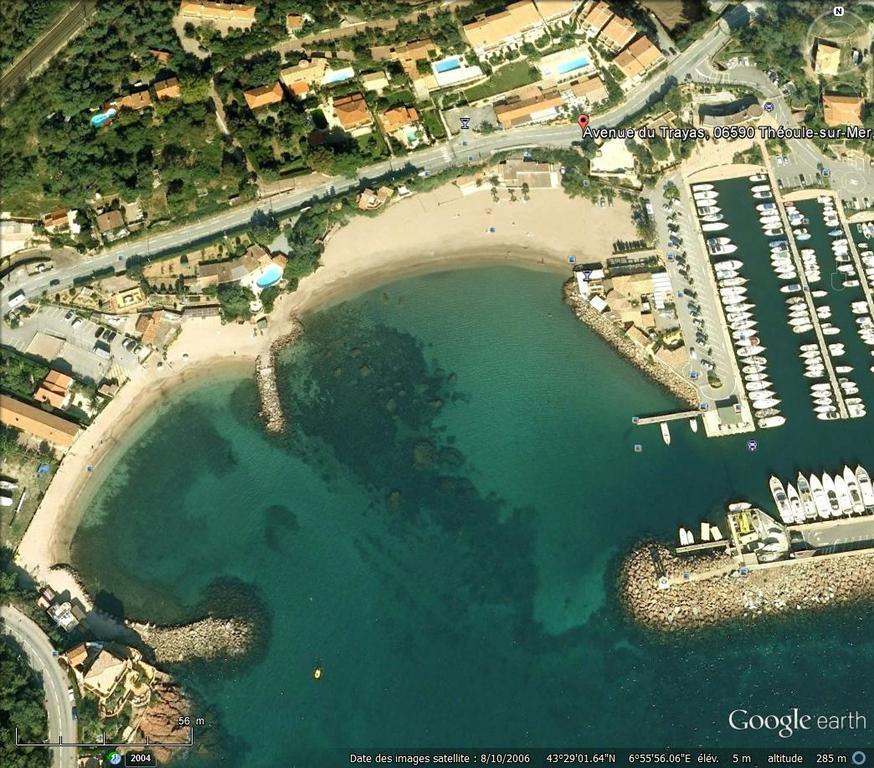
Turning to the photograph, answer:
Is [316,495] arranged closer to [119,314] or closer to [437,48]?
[119,314]

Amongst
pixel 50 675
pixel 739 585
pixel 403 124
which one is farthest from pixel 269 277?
pixel 739 585

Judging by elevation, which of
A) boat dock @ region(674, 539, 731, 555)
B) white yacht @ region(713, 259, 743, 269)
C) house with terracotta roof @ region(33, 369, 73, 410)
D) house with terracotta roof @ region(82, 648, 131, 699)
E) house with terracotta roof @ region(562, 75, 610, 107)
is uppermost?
house with terracotta roof @ region(562, 75, 610, 107)

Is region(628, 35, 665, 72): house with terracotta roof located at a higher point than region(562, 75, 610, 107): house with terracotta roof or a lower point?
higher

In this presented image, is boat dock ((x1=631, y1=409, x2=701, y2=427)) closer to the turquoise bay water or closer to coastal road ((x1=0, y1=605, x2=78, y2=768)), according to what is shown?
the turquoise bay water

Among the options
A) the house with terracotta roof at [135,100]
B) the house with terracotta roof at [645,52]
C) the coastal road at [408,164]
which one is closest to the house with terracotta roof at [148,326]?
the coastal road at [408,164]

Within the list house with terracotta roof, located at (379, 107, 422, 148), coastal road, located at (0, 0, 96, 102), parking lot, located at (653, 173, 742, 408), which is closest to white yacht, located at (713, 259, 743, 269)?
parking lot, located at (653, 173, 742, 408)

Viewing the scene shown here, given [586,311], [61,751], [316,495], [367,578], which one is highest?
[586,311]

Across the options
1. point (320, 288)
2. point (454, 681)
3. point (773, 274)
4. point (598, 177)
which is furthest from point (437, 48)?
point (454, 681)
